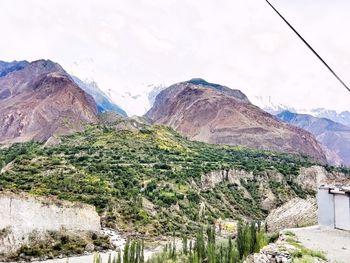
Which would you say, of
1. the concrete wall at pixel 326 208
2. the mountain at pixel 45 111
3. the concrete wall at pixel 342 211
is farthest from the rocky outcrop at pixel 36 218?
the mountain at pixel 45 111

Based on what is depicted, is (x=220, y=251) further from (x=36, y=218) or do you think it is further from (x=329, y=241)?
(x=36, y=218)

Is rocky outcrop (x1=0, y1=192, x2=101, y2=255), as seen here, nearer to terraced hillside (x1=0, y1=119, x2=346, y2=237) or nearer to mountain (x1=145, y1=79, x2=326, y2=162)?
terraced hillside (x1=0, y1=119, x2=346, y2=237)

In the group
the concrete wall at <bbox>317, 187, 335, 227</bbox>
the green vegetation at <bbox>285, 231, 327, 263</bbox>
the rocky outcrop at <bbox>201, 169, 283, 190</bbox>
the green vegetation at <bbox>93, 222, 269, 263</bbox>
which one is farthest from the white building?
the rocky outcrop at <bbox>201, 169, 283, 190</bbox>

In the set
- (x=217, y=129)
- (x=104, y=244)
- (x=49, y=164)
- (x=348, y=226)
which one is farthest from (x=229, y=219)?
(x=217, y=129)

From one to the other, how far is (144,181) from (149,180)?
3.10 feet

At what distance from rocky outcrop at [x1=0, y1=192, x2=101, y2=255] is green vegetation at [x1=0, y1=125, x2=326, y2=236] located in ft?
15.7

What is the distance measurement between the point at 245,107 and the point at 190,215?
11899 centimetres

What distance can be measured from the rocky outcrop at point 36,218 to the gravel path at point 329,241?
35.9 m

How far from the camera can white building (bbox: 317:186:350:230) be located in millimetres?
20266

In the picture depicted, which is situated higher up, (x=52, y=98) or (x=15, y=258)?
(x=52, y=98)

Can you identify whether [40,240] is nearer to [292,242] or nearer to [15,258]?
[15,258]

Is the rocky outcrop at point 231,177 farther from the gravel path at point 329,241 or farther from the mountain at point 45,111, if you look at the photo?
the mountain at point 45,111

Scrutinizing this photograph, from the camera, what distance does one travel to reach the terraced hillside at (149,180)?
61.7 metres

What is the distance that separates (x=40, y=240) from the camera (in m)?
50.5
